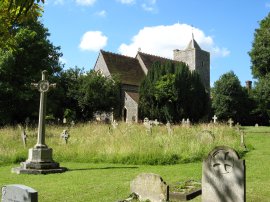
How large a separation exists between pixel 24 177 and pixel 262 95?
2878 cm

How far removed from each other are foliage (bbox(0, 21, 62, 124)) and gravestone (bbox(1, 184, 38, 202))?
968 inches

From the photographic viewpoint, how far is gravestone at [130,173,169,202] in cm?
717

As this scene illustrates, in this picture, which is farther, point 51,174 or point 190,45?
point 190,45

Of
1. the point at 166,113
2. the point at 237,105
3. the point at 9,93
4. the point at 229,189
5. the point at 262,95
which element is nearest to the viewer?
the point at 229,189

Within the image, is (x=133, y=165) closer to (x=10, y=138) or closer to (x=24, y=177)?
(x=24, y=177)

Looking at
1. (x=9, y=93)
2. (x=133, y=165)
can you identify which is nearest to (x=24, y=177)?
(x=133, y=165)

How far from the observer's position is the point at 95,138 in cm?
1702

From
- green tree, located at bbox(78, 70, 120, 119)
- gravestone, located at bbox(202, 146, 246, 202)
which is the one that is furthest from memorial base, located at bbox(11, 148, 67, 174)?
green tree, located at bbox(78, 70, 120, 119)

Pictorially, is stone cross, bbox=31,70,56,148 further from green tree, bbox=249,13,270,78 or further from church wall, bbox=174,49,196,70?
church wall, bbox=174,49,196,70

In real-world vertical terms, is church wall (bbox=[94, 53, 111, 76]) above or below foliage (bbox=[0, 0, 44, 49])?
above

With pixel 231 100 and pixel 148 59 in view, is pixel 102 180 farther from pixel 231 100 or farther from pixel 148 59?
pixel 148 59

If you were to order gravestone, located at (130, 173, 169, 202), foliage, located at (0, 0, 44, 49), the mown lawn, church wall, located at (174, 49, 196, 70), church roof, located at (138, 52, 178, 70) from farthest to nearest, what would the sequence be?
church wall, located at (174, 49, 196, 70) < church roof, located at (138, 52, 178, 70) < the mown lawn < gravestone, located at (130, 173, 169, 202) < foliage, located at (0, 0, 44, 49)

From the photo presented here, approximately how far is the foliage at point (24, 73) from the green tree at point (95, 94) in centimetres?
457

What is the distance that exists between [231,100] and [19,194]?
4613 cm
